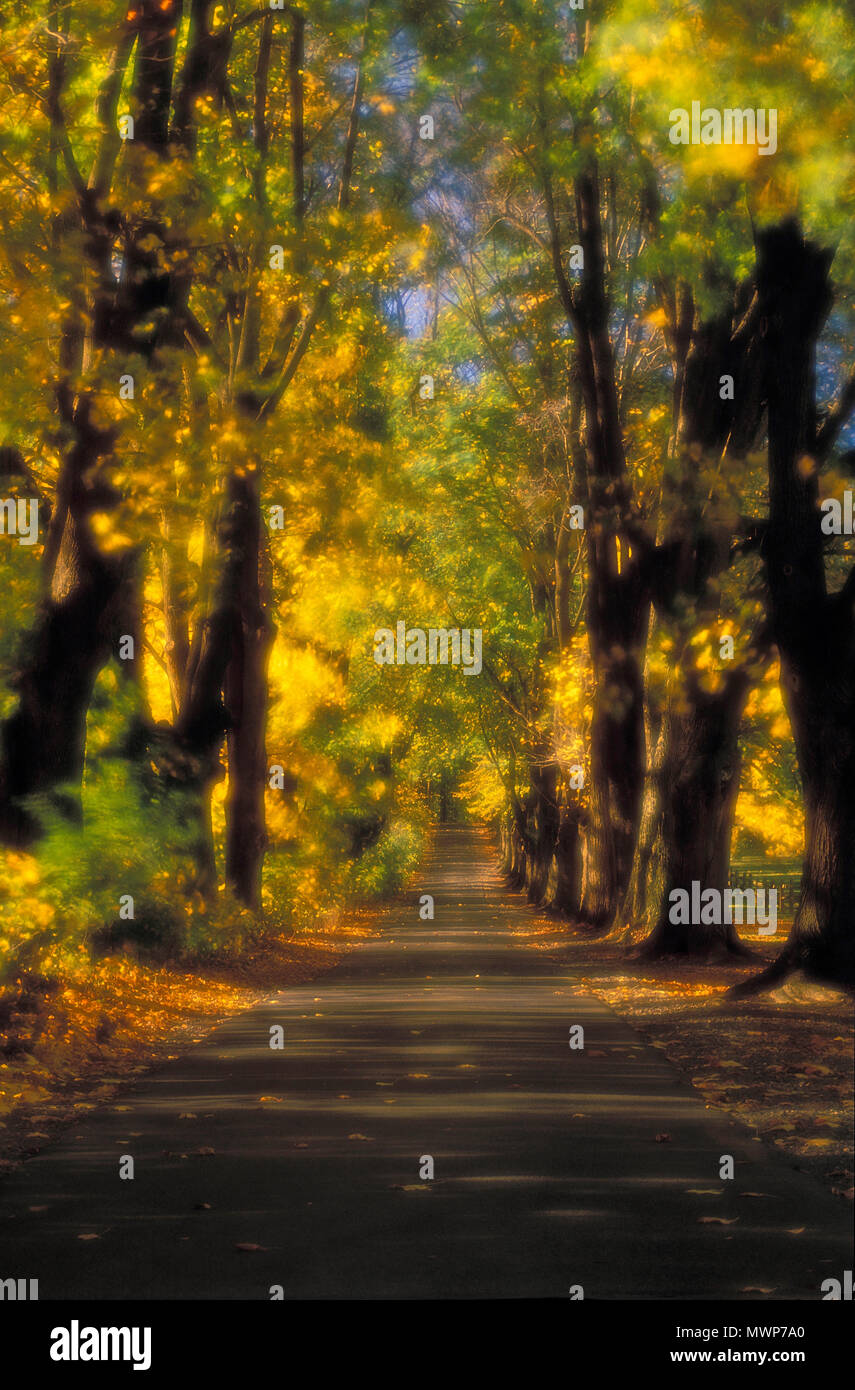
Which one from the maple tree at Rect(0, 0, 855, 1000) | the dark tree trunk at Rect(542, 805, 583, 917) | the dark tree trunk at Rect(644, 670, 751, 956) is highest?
the maple tree at Rect(0, 0, 855, 1000)

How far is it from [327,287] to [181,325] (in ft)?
6.18

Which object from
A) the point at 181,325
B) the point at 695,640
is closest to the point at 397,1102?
the point at 695,640

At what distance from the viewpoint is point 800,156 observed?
1411 cm

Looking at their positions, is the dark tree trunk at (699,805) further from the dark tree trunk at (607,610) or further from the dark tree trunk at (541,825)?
the dark tree trunk at (541,825)

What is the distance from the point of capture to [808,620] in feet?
51.4

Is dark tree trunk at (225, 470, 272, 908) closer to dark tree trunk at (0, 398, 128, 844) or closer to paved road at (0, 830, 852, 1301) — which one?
dark tree trunk at (0, 398, 128, 844)

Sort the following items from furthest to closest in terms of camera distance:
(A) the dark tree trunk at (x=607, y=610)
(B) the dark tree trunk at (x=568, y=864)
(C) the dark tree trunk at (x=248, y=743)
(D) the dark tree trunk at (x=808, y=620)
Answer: (B) the dark tree trunk at (x=568, y=864) → (C) the dark tree trunk at (x=248, y=743) → (A) the dark tree trunk at (x=607, y=610) → (D) the dark tree trunk at (x=808, y=620)

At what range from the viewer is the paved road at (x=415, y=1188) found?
20.4 ft

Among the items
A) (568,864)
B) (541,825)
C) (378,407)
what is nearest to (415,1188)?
(378,407)

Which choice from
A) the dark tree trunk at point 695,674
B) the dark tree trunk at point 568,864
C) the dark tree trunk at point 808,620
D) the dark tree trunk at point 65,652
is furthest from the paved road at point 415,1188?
the dark tree trunk at point 568,864

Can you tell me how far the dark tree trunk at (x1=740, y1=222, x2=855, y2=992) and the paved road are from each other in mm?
2967

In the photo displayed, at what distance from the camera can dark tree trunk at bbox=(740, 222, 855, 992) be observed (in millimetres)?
15594

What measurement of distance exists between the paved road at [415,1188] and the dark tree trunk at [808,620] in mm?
2967

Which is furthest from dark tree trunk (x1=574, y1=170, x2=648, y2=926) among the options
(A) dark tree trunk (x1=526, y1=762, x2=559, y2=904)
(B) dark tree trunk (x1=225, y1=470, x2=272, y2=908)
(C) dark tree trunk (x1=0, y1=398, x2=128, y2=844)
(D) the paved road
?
(D) the paved road
